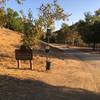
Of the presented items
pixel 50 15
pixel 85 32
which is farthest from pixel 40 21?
pixel 85 32

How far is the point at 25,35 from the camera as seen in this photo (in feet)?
102

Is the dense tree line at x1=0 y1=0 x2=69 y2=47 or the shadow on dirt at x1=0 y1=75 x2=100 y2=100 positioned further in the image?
the dense tree line at x1=0 y1=0 x2=69 y2=47

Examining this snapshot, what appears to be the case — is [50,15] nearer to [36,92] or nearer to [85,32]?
[36,92]

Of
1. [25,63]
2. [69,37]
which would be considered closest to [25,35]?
[25,63]

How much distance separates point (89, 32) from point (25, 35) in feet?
148

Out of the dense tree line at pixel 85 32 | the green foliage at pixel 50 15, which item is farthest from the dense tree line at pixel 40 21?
the dense tree line at pixel 85 32

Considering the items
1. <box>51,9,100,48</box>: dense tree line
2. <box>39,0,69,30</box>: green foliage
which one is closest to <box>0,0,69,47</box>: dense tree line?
<box>39,0,69,30</box>: green foliage

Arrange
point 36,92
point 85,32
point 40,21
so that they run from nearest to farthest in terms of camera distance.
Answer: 1. point 36,92
2. point 40,21
3. point 85,32

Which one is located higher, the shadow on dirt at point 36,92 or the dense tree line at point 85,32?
the dense tree line at point 85,32

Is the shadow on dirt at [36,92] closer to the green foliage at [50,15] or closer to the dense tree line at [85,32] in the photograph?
the green foliage at [50,15]

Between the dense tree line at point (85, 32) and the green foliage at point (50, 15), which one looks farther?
the dense tree line at point (85, 32)

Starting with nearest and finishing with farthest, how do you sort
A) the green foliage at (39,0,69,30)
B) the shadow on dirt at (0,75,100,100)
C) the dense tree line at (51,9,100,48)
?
the shadow on dirt at (0,75,100,100) < the green foliage at (39,0,69,30) < the dense tree line at (51,9,100,48)

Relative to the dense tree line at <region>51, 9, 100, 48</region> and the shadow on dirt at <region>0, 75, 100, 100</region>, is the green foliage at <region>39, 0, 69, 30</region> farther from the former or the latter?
the dense tree line at <region>51, 9, 100, 48</region>

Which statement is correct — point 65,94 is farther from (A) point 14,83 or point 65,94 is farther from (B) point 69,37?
(B) point 69,37
